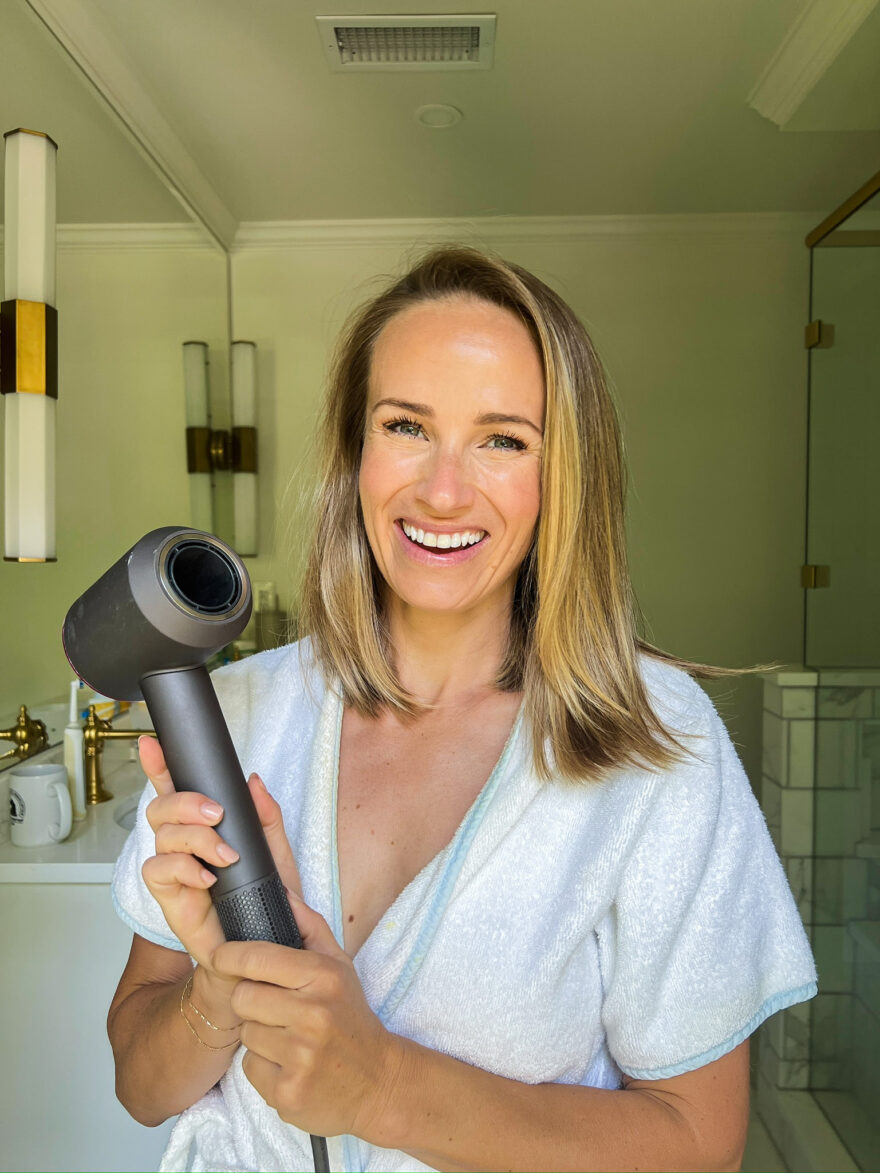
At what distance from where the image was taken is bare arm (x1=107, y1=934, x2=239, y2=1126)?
2.35 ft

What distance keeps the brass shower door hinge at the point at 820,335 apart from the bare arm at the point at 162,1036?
2271 mm

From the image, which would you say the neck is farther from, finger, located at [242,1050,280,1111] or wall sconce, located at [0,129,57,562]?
wall sconce, located at [0,129,57,562]

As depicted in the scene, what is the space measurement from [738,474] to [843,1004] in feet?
5.68

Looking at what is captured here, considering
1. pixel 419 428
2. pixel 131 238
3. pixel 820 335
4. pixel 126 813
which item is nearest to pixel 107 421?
pixel 131 238

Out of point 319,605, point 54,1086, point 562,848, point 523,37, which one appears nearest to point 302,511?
point 319,605

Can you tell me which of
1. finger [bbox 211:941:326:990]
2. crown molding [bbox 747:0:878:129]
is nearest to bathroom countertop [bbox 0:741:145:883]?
finger [bbox 211:941:326:990]

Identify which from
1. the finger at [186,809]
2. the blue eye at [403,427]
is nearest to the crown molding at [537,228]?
the blue eye at [403,427]

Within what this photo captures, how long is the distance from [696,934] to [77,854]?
1303 millimetres

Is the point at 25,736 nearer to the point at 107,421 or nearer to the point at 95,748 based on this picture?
the point at 95,748

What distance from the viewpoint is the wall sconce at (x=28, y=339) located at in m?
1.50

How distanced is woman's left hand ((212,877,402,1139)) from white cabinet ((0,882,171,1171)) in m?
1.16

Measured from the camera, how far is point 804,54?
2053 mm

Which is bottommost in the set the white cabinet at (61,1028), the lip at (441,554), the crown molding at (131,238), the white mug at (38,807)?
the white cabinet at (61,1028)

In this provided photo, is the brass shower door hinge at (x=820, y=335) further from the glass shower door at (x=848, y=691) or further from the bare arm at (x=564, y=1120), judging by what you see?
the bare arm at (x=564, y=1120)
